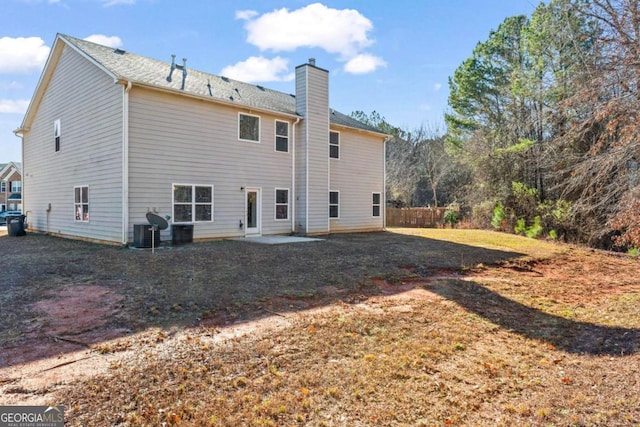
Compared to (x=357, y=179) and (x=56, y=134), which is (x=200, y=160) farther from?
(x=357, y=179)

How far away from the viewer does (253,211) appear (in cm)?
1369

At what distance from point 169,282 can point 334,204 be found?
10.3 m

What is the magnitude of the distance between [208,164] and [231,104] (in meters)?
2.17

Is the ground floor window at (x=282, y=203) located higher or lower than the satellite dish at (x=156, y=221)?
higher

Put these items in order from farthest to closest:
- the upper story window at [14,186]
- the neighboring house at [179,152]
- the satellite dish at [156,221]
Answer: the upper story window at [14,186]
the neighboring house at [179,152]
the satellite dish at [156,221]

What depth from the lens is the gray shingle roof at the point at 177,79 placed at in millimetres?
11242

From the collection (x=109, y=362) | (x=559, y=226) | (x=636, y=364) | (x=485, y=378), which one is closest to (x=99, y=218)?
(x=109, y=362)

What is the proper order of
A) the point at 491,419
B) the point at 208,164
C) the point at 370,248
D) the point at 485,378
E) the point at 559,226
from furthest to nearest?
1. the point at 559,226
2. the point at 208,164
3. the point at 370,248
4. the point at 485,378
5. the point at 491,419

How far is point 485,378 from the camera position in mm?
3611

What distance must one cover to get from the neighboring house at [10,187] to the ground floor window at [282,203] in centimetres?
4451

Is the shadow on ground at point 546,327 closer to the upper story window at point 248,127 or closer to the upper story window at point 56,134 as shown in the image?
the upper story window at point 248,127

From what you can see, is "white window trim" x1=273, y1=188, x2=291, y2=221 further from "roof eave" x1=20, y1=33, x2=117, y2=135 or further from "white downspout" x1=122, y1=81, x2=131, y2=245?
"roof eave" x1=20, y1=33, x2=117, y2=135

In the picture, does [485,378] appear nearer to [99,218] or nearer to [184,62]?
[99,218]

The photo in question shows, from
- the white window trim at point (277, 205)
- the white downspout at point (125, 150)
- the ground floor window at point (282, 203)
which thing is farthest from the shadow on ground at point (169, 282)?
the ground floor window at point (282, 203)
